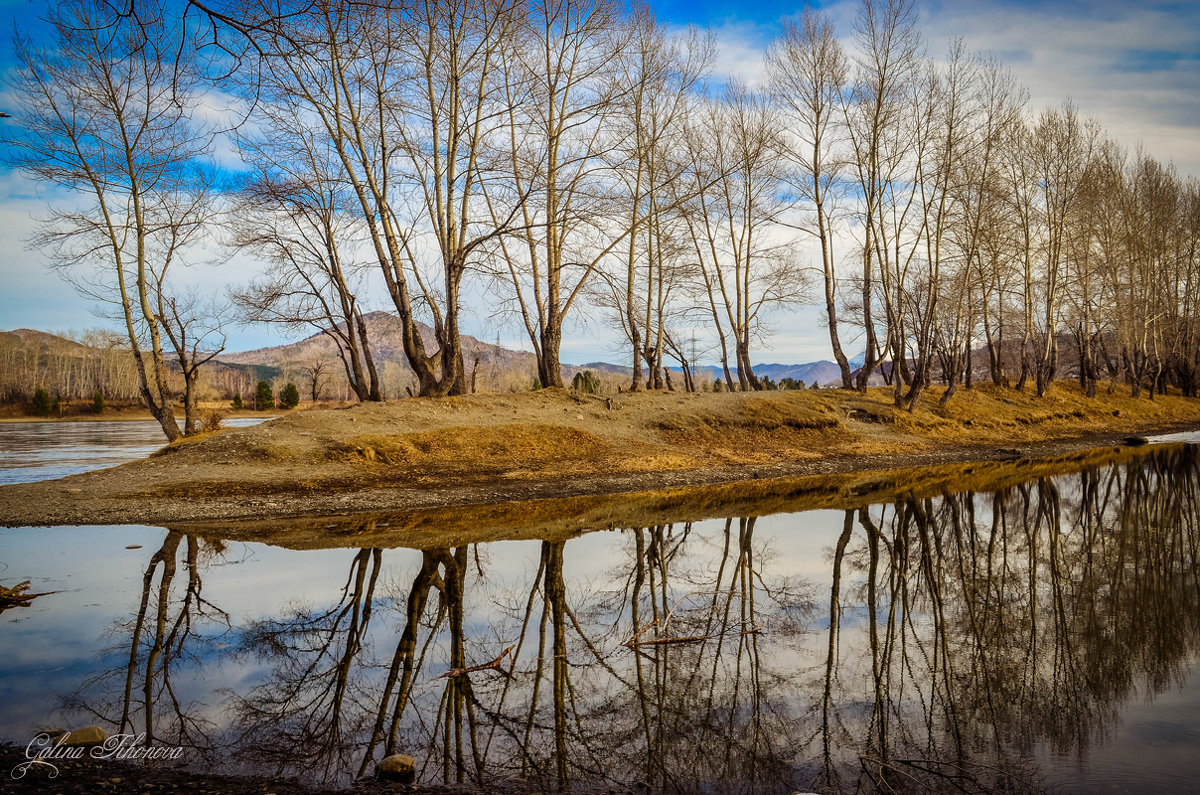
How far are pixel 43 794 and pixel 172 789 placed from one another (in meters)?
0.59

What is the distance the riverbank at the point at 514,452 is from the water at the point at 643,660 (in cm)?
331

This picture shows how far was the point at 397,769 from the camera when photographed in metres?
3.88

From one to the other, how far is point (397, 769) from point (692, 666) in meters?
2.48

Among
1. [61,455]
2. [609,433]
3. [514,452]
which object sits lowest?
[61,455]

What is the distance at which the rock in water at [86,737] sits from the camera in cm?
425

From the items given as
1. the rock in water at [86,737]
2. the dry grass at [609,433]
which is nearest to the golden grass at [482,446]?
the dry grass at [609,433]

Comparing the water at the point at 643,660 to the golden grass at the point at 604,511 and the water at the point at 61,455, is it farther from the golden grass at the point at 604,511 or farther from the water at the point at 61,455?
the water at the point at 61,455

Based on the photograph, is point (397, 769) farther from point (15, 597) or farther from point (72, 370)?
point (72, 370)

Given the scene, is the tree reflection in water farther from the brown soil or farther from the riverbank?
the riverbank

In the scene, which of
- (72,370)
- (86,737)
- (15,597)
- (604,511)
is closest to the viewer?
(86,737)

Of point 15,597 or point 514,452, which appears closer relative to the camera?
point 15,597

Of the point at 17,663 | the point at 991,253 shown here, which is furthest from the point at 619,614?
the point at 991,253

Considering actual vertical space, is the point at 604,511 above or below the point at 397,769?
below

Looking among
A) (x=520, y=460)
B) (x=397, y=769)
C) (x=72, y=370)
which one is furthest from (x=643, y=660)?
(x=72, y=370)
